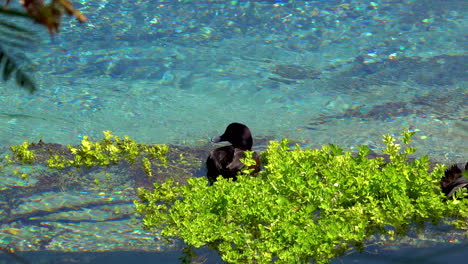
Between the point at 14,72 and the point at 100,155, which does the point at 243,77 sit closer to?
the point at 100,155

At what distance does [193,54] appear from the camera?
38.0 ft

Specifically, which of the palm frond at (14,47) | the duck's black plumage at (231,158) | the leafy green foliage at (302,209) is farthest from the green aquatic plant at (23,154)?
the palm frond at (14,47)

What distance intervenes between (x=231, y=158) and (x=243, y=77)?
4.80 meters

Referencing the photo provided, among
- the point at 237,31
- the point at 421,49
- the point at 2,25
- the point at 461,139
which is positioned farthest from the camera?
the point at 237,31

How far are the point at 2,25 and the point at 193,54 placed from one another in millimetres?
10446

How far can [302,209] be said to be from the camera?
481 centimetres

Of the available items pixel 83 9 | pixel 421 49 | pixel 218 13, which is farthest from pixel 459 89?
pixel 83 9

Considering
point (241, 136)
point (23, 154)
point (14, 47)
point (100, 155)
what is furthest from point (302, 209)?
point (23, 154)

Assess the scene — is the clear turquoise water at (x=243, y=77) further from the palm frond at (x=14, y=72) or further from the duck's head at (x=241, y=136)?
the palm frond at (x=14, y=72)

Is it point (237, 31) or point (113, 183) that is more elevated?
point (237, 31)

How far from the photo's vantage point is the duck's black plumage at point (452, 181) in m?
5.12

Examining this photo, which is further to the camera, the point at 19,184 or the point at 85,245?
the point at 19,184

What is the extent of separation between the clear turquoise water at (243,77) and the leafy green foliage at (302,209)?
2284 mm

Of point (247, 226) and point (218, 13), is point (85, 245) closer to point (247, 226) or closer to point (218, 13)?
point (247, 226)
